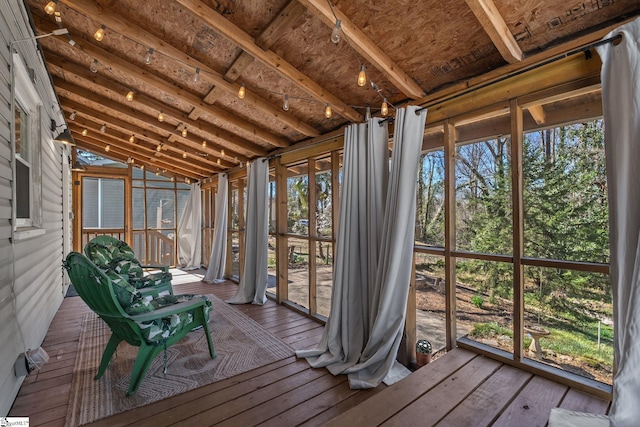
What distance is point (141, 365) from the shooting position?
2.13 meters

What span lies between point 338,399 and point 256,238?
2.89 m

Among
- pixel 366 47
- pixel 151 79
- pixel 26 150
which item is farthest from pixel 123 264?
pixel 366 47

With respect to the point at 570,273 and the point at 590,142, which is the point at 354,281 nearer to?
the point at 570,273

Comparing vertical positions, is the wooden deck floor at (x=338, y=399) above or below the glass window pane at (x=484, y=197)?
below

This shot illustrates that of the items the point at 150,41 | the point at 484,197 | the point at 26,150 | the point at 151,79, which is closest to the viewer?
the point at 150,41

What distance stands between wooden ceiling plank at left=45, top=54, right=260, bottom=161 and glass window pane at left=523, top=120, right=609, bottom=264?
3529 mm

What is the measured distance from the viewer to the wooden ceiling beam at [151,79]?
2.59 m

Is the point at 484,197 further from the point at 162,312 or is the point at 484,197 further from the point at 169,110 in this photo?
the point at 169,110

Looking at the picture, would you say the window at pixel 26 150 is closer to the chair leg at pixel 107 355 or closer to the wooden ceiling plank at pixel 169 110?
the wooden ceiling plank at pixel 169 110

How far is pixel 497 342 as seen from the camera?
7.73 ft

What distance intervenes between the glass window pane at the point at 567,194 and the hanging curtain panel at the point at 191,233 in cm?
686

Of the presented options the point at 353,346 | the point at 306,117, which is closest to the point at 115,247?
the point at 306,117

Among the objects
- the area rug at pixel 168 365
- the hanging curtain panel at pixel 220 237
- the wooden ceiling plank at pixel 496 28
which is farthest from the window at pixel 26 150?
the wooden ceiling plank at pixel 496 28

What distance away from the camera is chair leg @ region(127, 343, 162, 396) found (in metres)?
2.10
